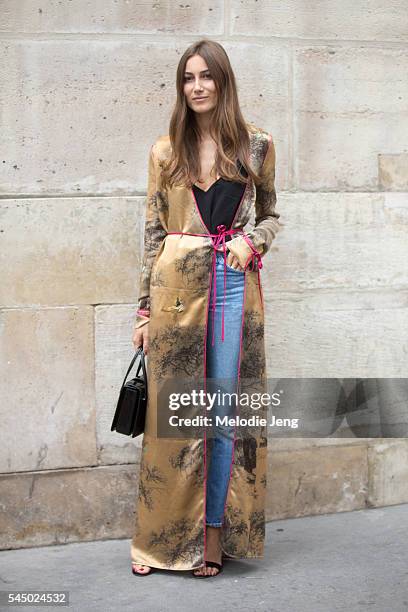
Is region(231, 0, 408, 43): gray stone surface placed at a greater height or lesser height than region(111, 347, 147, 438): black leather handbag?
greater

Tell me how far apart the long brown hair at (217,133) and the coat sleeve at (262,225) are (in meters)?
0.11

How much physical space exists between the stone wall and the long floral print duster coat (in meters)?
0.56

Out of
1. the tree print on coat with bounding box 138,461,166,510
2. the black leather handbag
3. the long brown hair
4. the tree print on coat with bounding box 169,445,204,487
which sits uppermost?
the long brown hair

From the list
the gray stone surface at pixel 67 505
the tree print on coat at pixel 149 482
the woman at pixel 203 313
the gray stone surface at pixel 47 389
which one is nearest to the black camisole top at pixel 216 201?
the woman at pixel 203 313

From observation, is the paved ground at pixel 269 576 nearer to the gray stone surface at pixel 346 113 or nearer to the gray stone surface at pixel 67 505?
the gray stone surface at pixel 67 505

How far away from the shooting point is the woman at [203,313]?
157 inches

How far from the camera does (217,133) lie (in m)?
4.02

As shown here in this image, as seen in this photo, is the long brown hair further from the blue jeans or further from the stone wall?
the stone wall

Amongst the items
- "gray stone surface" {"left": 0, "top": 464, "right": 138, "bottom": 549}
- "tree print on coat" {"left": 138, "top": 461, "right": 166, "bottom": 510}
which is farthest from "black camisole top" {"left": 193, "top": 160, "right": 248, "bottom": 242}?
"gray stone surface" {"left": 0, "top": 464, "right": 138, "bottom": 549}

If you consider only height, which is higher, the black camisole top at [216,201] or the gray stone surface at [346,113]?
the gray stone surface at [346,113]

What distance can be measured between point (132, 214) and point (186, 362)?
94 centimetres

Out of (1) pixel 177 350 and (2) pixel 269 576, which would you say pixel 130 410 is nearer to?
(1) pixel 177 350

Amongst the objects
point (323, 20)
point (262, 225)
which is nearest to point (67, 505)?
point (262, 225)

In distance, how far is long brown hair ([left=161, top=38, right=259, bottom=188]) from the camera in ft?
13.0
